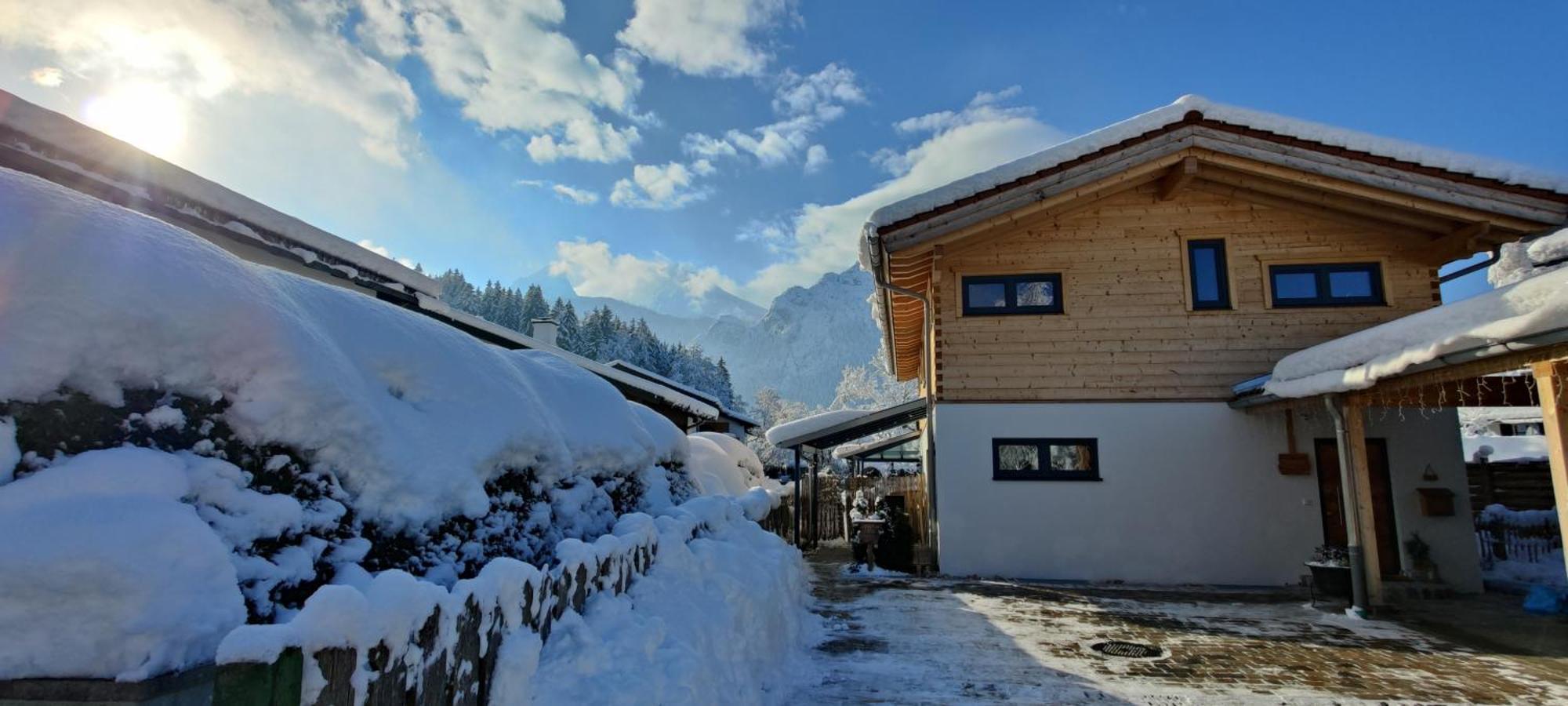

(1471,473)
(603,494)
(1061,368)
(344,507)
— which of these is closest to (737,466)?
(1061,368)

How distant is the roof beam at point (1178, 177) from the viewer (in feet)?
31.3

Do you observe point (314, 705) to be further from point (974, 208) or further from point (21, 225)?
point (974, 208)

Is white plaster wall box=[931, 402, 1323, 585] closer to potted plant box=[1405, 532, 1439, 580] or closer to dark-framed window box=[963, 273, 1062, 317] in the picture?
potted plant box=[1405, 532, 1439, 580]

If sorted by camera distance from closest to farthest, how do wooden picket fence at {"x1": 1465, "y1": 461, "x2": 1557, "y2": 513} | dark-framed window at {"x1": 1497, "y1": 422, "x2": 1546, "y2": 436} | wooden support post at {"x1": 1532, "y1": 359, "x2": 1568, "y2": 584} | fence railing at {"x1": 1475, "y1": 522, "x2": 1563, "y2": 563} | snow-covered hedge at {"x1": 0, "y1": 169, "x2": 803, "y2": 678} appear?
snow-covered hedge at {"x1": 0, "y1": 169, "x2": 803, "y2": 678}, wooden support post at {"x1": 1532, "y1": 359, "x2": 1568, "y2": 584}, fence railing at {"x1": 1475, "y1": 522, "x2": 1563, "y2": 563}, wooden picket fence at {"x1": 1465, "y1": 461, "x2": 1557, "y2": 513}, dark-framed window at {"x1": 1497, "y1": 422, "x2": 1546, "y2": 436}

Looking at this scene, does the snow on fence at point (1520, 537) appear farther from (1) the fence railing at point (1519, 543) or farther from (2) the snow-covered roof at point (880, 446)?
(2) the snow-covered roof at point (880, 446)

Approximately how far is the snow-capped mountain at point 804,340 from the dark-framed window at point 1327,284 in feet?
382

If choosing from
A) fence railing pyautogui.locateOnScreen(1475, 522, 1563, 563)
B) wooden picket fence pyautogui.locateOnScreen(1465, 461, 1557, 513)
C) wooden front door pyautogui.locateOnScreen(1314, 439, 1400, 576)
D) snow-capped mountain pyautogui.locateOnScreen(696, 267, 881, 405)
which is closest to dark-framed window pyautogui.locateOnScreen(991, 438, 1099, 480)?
wooden front door pyautogui.locateOnScreen(1314, 439, 1400, 576)

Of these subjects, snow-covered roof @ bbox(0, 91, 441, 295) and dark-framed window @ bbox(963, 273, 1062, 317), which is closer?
snow-covered roof @ bbox(0, 91, 441, 295)

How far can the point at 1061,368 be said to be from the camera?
974cm

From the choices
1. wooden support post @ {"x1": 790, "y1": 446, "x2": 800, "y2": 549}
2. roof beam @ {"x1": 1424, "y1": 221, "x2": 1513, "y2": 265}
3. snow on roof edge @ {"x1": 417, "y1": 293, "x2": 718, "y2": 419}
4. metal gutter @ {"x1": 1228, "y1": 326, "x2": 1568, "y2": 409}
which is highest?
roof beam @ {"x1": 1424, "y1": 221, "x2": 1513, "y2": 265}

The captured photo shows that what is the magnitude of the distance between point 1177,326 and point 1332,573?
3481 mm

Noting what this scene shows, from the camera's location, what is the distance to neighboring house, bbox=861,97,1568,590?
30.0ft

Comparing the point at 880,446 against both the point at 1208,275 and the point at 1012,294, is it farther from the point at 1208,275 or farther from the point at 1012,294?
the point at 1208,275

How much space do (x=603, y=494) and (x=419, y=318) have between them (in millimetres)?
1278
